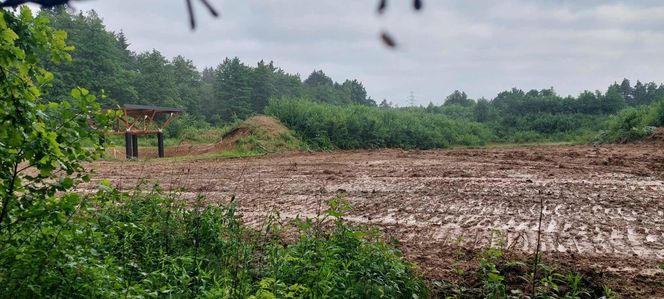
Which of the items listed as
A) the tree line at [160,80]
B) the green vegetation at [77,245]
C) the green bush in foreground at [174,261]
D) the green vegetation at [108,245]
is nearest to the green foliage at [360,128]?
the tree line at [160,80]

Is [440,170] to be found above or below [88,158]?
below

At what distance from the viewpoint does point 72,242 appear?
11.7 feet

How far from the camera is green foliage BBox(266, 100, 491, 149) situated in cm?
2655

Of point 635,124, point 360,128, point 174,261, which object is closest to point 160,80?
point 360,128

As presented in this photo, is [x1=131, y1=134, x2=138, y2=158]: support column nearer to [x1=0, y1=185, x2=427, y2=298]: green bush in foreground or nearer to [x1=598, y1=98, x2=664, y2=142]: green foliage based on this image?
[x1=0, y1=185, x2=427, y2=298]: green bush in foreground

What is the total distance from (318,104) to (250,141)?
9061 millimetres

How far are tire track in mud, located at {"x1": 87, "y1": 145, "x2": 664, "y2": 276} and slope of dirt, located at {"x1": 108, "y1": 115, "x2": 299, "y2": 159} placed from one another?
21.0ft

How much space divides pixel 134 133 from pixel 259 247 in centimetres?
1645

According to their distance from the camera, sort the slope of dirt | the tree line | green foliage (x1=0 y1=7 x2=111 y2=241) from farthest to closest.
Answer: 1. the tree line
2. the slope of dirt
3. green foliage (x1=0 y1=7 x2=111 y2=241)

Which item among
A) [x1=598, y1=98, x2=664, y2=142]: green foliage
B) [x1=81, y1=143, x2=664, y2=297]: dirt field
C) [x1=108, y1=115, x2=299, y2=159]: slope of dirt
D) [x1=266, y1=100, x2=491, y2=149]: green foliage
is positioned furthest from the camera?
[x1=266, y1=100, x2=491, y2=149]: green foliage

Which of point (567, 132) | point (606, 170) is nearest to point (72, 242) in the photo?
point (606, 170)

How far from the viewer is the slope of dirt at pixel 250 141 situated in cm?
2261

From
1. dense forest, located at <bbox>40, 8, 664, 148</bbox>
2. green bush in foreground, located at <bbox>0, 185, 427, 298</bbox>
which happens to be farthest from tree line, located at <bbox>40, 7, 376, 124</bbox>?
green bush in foreground, located at <bbox>0, 185, 427, 298</bbox>

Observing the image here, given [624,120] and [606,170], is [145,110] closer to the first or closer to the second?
[606,170]
